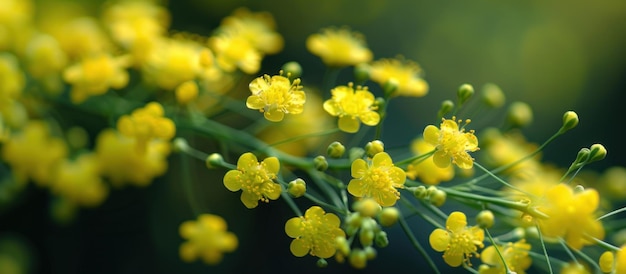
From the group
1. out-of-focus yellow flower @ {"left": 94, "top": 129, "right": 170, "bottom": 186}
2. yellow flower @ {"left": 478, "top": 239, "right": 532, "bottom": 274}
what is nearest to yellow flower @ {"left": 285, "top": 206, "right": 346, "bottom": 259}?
yellow flower @ {"left": 478, "top": 239, "right": 532, "bottom": 274}

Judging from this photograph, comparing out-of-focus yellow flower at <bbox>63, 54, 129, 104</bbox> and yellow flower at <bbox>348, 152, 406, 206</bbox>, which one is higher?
out-of-focus yellow flower at <bbox>63, 54, 129, 104</bbox>

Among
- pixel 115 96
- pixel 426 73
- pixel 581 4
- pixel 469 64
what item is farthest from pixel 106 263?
pixel 581 4

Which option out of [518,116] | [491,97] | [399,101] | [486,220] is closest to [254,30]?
[491,97]

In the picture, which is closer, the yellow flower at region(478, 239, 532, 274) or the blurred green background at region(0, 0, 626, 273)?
the yellow flower at region(478, 239, 532, 274)

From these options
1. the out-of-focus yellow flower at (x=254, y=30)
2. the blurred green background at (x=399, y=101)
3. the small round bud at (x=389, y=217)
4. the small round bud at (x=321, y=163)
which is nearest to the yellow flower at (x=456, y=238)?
the small round bud at (x=389, y=217)

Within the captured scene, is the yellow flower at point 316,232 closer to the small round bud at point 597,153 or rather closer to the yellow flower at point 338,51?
the small round bud at point 597,153

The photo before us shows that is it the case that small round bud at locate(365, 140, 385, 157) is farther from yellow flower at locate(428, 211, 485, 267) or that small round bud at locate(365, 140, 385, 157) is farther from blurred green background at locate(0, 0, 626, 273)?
blurred green background at locate(0, 0, 626, 273)

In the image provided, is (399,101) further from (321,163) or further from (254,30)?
(321,163)

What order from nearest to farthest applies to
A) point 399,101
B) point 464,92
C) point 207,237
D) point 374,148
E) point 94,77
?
point 374,148 → point 464,92 → point 94,77 → point 207,237 → point 399,101
